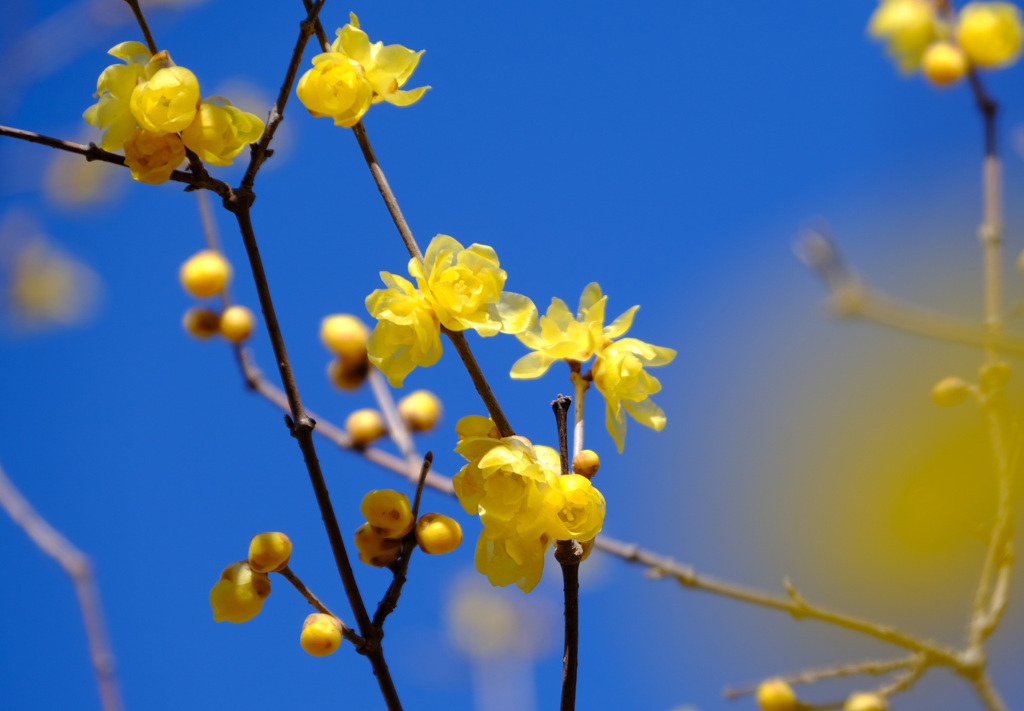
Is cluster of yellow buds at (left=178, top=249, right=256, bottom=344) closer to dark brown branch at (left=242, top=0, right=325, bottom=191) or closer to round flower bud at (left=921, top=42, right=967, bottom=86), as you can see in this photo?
dark brown branch at (left=242, top=0, right=325, bottom=191)

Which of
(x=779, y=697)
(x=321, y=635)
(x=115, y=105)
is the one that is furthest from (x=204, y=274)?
(x=779, y=697)

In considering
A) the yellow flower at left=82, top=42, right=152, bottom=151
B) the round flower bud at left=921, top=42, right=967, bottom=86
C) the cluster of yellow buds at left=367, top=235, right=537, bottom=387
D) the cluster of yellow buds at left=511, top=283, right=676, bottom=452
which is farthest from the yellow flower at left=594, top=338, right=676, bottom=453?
the round flower bud at left=921, top=42, right=967, bottom=86

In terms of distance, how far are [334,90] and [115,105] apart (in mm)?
165

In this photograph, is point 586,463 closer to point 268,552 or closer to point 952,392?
point 268,552

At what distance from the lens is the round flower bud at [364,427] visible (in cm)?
116

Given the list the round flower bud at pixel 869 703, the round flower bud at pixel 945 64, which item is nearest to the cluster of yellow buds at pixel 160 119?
the round flower bud at pixel 869 703

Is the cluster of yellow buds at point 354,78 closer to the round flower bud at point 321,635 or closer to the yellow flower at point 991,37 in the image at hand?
the round flower bud at point 321,635

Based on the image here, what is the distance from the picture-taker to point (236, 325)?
1.15 metres

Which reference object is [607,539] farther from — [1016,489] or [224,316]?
[224,316]

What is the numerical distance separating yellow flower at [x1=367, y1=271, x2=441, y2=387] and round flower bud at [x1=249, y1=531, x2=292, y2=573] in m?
0.15

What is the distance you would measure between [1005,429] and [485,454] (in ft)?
2.16

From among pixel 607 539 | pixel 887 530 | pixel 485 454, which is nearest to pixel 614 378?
pixel 485 454

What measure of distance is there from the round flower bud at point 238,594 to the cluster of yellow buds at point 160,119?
31 cm

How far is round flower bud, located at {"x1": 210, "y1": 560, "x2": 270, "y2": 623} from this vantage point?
2.12 feet
